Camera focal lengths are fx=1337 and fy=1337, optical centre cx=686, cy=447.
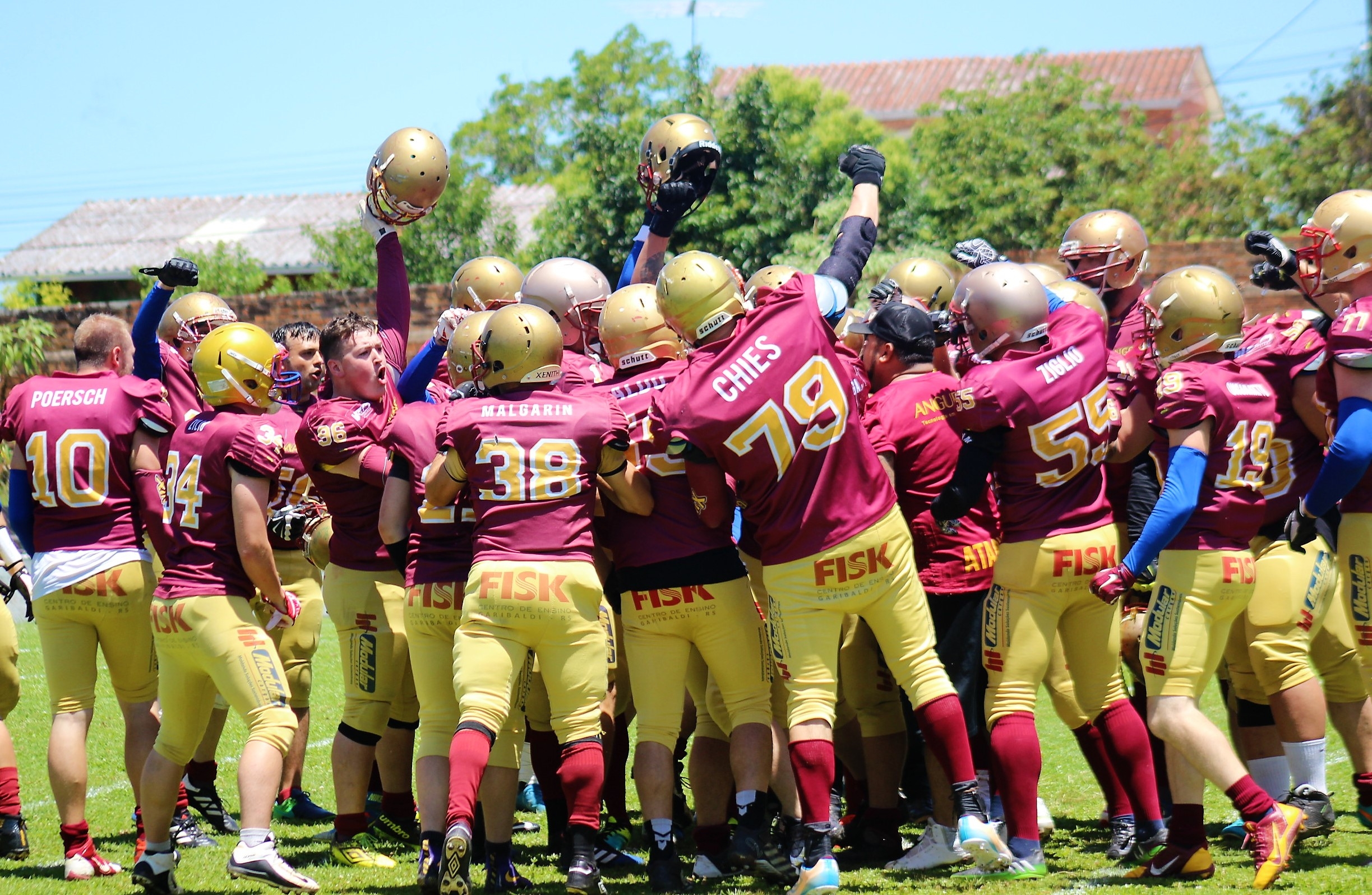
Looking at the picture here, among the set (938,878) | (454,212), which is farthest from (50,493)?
(454,212)

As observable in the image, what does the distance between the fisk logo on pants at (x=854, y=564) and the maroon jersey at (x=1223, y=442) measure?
121 cm

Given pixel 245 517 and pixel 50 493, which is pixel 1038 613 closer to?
pixel 245 517

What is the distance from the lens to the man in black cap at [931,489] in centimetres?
566

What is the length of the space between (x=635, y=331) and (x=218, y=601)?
6.53 ft

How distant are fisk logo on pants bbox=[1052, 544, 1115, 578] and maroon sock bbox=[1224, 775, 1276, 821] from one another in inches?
36.4

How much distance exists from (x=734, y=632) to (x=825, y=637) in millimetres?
413

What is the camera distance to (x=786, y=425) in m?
4.94

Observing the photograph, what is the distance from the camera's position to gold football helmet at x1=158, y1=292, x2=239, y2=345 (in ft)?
22.5

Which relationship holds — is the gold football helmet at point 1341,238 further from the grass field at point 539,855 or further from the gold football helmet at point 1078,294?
the grass field at point 539,855

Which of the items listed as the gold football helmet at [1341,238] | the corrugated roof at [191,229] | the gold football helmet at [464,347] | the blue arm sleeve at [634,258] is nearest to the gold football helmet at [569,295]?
the blue arm sleeve at [634,258]

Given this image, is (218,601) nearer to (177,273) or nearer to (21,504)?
(21,504)

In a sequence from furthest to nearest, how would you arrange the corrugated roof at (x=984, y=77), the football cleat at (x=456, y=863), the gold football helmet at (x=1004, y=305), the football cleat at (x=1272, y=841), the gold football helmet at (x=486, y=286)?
the corrugated roof at (x=984, y=77) < the gold football helmet at (x=486, y=286) < the gold football helmet at (x=1004, y=305) < the football cleat at (x=1272, y=841) < the football cleat at (x=456, y=863)

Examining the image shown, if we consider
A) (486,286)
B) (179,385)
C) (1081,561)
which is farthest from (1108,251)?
(179,385)

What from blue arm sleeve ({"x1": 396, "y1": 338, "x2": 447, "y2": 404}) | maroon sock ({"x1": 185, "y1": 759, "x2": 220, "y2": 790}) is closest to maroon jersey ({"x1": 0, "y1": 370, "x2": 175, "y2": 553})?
blue arm sleeve ({"x1": 396, "y1": 338, "x2": 447, "y2": 404})
